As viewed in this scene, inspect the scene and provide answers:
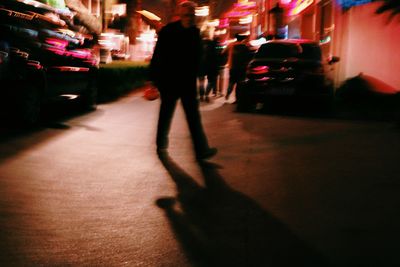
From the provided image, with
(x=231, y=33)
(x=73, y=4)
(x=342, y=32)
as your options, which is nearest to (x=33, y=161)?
(x=342, y=32)

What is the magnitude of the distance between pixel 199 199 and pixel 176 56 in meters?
2.36

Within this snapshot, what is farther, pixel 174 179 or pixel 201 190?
pixel 174 179

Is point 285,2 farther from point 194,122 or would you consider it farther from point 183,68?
point 194,122

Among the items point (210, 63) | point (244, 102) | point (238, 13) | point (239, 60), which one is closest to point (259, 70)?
point (244, 102)

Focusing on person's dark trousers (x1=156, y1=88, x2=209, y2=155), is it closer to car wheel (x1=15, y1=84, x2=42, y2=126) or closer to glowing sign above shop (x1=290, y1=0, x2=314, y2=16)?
car wheel (x1=15, y1=84, x2=42, y2=126)

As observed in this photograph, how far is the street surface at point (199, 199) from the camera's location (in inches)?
162

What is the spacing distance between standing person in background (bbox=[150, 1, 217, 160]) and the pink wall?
8159mm

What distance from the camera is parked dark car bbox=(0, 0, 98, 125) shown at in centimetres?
906

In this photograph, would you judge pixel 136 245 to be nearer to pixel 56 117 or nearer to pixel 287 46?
pixel 56 117

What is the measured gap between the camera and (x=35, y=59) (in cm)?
958

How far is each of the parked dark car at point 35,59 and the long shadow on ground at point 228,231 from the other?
4154 mm

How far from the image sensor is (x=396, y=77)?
14484 mm

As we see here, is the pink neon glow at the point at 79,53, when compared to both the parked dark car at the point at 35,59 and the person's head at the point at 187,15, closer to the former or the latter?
the parked dark car at the point at 35,59

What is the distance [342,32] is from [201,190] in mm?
11736
